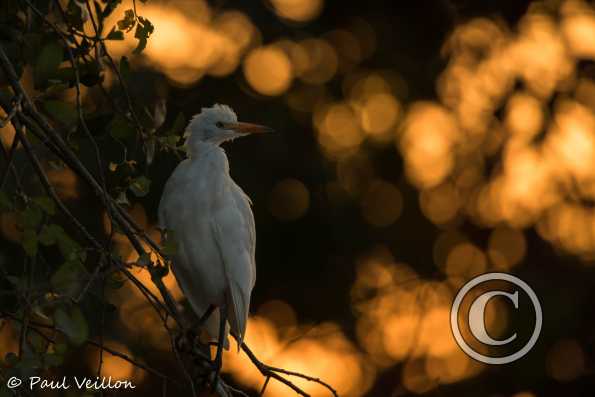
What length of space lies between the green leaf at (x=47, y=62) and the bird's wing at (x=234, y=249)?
1.66m

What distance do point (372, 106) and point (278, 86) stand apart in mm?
791

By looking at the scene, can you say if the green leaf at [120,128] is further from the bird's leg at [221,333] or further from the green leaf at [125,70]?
the bird's leg at [221,333]

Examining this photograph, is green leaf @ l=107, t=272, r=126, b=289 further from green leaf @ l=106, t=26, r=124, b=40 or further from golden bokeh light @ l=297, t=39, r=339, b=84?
golden bokeh light @ l=297, t=39, r=339, b=84

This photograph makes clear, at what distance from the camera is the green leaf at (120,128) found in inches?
98.7

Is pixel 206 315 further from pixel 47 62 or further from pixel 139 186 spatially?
pixel 47 62

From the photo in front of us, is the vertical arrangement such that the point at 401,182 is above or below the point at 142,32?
above

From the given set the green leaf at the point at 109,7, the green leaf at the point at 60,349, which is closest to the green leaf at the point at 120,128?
the green leaf at the point at 109,7

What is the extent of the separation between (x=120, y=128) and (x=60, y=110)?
0.23 m

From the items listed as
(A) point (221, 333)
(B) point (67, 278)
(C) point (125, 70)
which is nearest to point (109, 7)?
(C) point (125, 70)

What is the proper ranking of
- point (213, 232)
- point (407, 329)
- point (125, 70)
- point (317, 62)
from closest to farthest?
point (125, 70)
point (213, 232)
point (407, 329)
point (317, 62)

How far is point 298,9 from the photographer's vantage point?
8.91 meters

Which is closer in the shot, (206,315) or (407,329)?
(206,315)

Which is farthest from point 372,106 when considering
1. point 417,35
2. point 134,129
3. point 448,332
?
point 134,129

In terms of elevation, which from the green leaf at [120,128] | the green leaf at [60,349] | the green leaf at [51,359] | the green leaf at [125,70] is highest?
the green leaf at [125,70]
